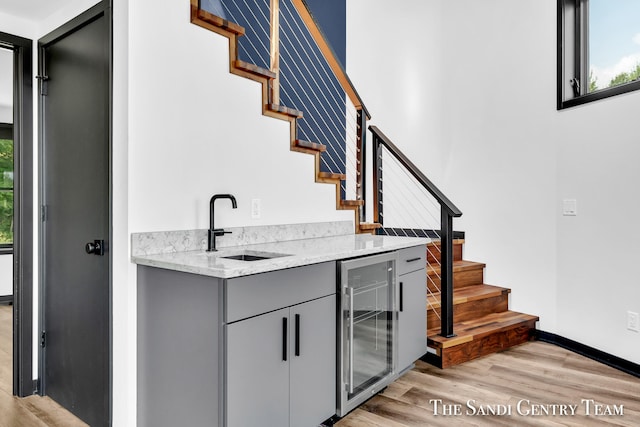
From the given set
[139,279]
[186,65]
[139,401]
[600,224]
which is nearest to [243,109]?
[186,65]

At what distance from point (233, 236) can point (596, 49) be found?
3.11 m

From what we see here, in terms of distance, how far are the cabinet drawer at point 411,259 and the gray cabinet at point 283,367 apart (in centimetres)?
72

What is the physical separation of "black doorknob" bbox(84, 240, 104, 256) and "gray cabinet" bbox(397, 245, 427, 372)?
165 cm

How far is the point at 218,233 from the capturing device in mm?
2189

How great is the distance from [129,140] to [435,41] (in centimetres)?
355

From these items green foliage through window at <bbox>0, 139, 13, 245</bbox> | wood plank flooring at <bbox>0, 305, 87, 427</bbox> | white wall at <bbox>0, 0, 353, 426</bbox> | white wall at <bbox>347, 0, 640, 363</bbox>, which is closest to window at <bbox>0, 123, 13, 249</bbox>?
green foliage through window at <bbox>0, 139, 13, 245</bbox>

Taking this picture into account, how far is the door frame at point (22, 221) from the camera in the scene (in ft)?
8.31

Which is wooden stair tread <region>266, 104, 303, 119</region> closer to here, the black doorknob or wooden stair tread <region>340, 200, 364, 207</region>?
wooden stair tread <region>340, 200, 364, 207</region>

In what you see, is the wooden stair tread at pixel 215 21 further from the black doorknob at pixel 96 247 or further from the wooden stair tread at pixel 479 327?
the wooden stair tread at pixel 479 327

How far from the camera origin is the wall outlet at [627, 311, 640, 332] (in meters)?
2.91

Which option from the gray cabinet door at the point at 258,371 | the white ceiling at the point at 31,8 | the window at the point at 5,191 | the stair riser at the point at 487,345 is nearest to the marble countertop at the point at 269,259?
the gray cabinet door at the point at 258,371

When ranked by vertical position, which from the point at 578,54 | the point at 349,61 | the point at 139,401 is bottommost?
the point at 139,401

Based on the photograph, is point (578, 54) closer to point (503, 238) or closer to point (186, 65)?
point (503, 238)

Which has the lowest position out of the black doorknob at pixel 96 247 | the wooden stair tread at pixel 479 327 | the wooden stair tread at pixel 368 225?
the wooden stair tread at pixel 479 327
